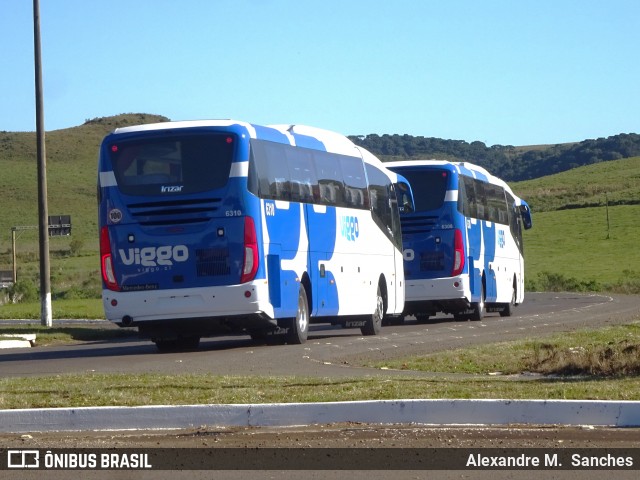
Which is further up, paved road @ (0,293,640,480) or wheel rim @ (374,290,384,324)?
wheel rim @ (374,290,384,324)

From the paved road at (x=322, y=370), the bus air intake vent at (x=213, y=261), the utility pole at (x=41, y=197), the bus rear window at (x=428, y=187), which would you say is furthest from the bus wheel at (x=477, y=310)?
the bus air intake vent at (x=213, y=261)

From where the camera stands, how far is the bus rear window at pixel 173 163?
842 inches

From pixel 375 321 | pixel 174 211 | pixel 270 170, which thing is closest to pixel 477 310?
pixel 375 321

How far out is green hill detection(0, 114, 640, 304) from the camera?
7625cm


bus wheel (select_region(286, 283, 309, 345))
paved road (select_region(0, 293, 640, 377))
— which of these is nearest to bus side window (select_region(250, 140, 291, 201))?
bus wheel (select_region(286, 283, 309, 345))

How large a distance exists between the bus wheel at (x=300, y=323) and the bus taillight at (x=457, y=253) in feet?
28.7

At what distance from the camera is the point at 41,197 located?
3045cm

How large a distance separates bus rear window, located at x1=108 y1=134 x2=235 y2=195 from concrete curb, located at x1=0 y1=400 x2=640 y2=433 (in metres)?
9.60

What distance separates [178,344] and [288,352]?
3.36 meters

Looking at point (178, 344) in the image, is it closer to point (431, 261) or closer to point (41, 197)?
point (41, 197)

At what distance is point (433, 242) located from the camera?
32312 millimetres

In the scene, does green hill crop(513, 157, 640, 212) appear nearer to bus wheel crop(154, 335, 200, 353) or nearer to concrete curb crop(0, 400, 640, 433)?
bus wheel crop(154, 335, 200, 353)

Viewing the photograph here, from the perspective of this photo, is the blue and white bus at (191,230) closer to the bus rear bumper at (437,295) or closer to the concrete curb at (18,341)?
the concrete curb at (18,341)

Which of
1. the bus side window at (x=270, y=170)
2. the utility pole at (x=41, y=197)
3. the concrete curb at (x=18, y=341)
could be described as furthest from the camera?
the utility pole at (x=41, y=197)
